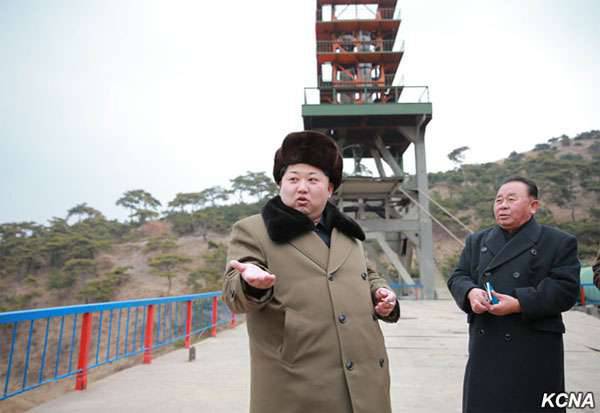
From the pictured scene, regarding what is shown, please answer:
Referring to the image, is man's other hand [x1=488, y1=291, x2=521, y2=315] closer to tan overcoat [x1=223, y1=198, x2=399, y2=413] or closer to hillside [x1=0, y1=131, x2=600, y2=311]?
tan overcoat [x1=223, y1=198, x2=399, y2=413]

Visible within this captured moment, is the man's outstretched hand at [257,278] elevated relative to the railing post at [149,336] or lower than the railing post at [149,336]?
elevated

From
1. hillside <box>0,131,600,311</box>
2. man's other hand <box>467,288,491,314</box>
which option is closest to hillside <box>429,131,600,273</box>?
hillside <box>0,131,600,311</box>

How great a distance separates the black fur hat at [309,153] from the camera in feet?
6.07

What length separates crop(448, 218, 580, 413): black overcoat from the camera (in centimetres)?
207

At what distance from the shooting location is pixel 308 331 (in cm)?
158

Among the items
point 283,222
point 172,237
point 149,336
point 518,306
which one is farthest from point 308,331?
point 172,237

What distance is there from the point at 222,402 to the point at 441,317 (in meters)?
7.43

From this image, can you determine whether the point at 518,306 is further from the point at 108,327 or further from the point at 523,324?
the point at 108,327

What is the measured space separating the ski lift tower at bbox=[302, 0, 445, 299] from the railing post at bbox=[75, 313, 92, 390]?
433 inches

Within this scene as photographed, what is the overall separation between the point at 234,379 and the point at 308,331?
10.7ft

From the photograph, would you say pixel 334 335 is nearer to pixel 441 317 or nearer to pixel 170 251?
pixel 441 317

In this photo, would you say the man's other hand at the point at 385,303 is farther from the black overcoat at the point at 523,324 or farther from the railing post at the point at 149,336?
the railing post at the point at 149,336

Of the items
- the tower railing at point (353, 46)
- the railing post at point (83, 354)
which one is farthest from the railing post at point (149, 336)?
the tower railing at point (353, 46)

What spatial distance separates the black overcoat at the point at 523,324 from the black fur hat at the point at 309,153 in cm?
110
